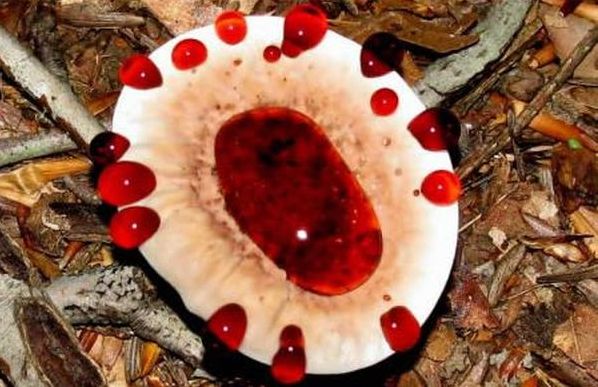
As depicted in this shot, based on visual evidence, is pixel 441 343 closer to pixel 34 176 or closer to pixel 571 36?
pixel 571 36

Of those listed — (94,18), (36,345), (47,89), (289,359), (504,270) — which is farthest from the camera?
(94,18)

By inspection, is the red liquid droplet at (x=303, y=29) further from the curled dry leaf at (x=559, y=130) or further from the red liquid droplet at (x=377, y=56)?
the curled dry leaf at (x=559, y=130)

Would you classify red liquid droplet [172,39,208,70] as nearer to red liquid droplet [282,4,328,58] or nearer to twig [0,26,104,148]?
red liquid droplet [282,4,328,58]

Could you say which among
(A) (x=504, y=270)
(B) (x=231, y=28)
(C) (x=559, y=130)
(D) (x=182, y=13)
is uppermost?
(B) (x=231, y=28)

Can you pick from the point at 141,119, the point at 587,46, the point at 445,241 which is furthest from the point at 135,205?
the point at 587,46

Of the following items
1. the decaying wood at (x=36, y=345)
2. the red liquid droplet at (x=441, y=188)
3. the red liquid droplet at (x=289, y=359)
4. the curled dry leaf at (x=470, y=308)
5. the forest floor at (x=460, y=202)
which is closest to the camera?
the red liquid droplet at (x=289, y=359)

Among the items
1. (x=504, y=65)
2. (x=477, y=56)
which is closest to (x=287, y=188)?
(x=477, y=56)

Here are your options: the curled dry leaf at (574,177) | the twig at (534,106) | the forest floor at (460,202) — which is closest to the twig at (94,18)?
the forest floor at (460,202)
